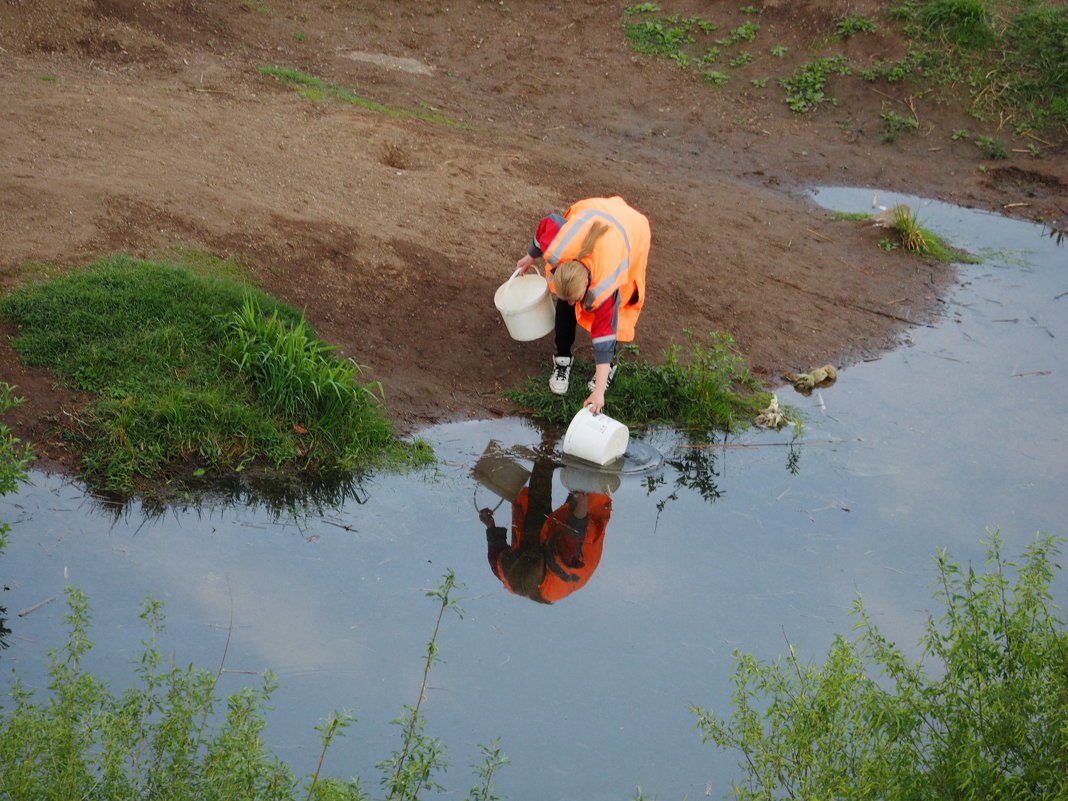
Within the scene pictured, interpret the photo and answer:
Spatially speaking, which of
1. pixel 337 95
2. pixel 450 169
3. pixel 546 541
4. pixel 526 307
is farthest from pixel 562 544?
pixel 337 95

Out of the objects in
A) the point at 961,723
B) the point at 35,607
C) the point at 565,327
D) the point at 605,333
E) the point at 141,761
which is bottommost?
the point at 35,607

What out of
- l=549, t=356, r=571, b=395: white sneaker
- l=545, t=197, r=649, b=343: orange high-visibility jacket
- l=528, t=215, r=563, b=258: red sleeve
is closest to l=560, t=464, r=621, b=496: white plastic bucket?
l=549, t=356, r=571, b=395: white sneaker

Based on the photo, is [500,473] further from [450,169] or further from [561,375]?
[450,169]

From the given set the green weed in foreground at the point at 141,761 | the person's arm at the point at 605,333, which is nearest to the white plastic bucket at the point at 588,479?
the person's arm at the point at 605,333

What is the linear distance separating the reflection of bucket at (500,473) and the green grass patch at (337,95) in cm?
493

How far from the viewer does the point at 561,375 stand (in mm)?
6480

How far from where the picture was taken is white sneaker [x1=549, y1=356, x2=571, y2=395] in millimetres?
6453

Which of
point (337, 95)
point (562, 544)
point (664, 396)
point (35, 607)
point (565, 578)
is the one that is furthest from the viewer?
point (337, 95)

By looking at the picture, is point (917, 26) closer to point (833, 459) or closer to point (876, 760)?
point (833, 459)

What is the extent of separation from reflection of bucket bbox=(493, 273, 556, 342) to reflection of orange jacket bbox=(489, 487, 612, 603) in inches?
43.1

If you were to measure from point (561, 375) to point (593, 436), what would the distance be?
0.77 metres

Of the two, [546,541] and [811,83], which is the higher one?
[811,83]

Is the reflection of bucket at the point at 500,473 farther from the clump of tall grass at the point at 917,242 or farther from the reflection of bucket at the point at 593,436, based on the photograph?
the clump of tall grass at the point at 917,242

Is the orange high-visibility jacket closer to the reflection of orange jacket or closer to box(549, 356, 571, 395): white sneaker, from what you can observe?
box(549, 356, 571, 395): white sneaker
